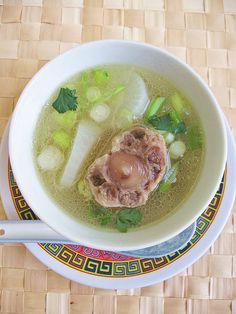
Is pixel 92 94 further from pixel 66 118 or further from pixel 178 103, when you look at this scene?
pixel 178 103

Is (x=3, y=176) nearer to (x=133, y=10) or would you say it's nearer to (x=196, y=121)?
(x=196, y=121)

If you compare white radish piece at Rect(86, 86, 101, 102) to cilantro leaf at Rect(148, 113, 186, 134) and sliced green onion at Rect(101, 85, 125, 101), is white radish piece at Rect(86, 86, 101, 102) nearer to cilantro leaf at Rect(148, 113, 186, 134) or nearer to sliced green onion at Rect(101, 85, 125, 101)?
sliced green onion at Rect(101, 85, 125, 101)

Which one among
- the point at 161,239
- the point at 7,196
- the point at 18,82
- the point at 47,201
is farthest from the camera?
the point at 18,82

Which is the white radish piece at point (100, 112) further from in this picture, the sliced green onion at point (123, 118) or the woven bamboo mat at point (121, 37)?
the woven bamboo mat at point (121, 37)

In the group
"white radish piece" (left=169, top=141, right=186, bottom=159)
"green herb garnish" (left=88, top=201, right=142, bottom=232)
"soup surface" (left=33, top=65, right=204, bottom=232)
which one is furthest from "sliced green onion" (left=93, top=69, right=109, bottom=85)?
"green herb garnish" (left=88, top=201, right=142, bottom=232)

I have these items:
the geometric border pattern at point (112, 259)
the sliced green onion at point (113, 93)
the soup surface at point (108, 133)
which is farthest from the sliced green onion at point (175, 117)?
the geometric border pattern at point (112, 259)

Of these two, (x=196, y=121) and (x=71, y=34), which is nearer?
(x=196, y=121)

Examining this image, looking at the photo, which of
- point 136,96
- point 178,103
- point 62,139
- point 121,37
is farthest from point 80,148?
point 121,37

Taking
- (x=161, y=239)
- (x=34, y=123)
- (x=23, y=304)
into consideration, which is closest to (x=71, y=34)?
(x=34, y=123)
